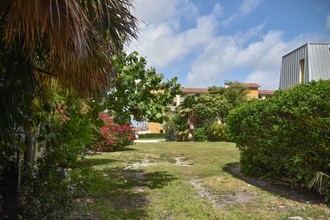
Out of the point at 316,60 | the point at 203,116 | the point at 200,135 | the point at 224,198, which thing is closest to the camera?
the point at 224,198

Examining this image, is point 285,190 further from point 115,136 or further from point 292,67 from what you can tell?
point 115,136

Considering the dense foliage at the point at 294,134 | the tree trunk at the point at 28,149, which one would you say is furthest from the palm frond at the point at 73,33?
the dense foliage at the point at 294,134

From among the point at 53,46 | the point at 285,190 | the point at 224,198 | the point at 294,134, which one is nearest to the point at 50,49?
the point at 53,46

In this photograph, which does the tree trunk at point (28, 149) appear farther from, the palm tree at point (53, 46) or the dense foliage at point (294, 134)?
the dense foliage at point (294, 134)

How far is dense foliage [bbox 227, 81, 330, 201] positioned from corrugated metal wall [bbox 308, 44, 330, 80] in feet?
27.2

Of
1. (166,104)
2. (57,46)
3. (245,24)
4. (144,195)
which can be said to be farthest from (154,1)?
(245,24)

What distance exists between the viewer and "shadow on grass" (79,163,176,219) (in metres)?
5.49

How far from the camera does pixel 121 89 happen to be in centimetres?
626

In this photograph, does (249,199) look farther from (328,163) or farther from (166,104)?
(166,104)

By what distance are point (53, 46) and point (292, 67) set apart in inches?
630

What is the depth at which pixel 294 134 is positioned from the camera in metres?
6.29

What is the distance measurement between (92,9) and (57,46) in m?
0.73

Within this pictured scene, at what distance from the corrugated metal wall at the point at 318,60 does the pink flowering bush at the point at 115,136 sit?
10.3 m

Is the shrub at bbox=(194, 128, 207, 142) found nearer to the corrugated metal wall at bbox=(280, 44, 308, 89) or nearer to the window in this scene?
the corrugated metal wall at bbox=(280, 44, 308, 89)
